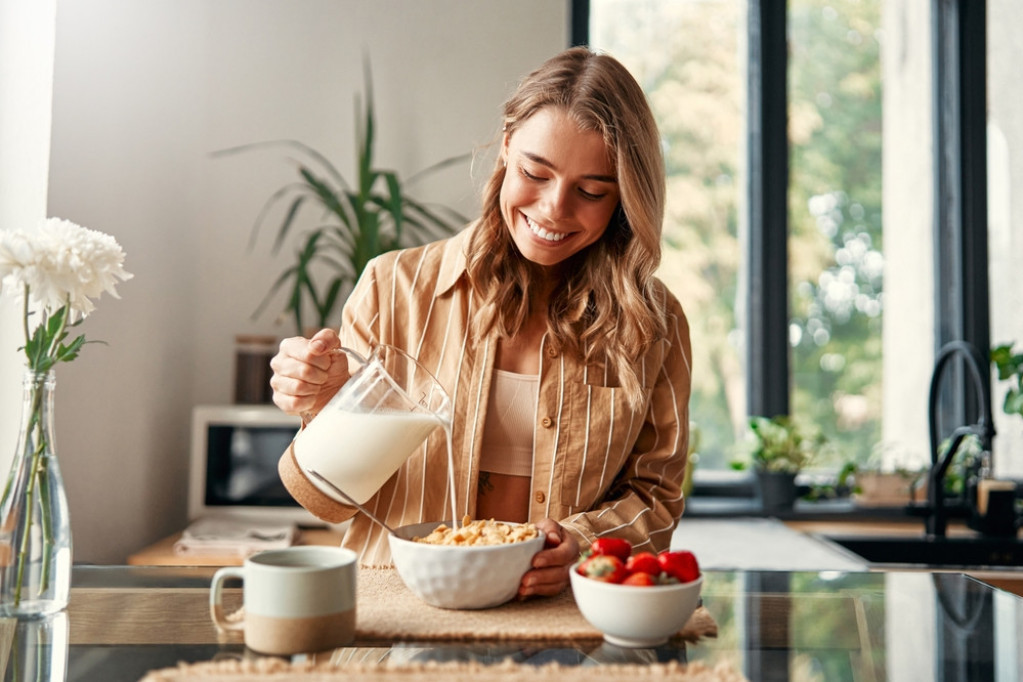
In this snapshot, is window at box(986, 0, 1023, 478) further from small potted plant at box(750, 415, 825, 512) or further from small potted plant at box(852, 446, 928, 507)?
small potted plant at box(750, 415, 825, 512)

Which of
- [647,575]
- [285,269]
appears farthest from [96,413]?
[647,575]

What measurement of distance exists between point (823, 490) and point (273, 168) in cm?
185

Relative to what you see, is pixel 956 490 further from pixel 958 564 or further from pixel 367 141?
pixel 367 141

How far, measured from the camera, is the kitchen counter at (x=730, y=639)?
2.54ft

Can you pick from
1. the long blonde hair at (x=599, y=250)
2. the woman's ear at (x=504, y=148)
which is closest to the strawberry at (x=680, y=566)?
the long blonde hair at (x=599, y=250)

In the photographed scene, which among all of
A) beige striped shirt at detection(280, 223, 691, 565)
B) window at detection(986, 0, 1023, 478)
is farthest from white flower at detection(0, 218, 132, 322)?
window at detection(986, 0, 1023, 478)

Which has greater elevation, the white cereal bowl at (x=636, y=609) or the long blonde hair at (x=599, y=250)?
the long blonde hair at (x=599, y=250)

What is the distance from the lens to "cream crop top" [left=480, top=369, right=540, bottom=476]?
134 cm

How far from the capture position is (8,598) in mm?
864

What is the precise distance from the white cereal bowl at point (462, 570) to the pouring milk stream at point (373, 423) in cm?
7

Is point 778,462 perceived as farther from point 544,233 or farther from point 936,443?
point 544,233

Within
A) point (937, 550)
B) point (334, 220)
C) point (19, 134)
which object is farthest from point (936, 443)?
point (19, 134)

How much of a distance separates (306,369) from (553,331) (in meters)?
0.44

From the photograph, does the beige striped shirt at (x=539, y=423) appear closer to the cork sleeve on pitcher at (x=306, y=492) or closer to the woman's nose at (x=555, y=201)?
the cork sleeve on pitcher at (x=306, y=492)
